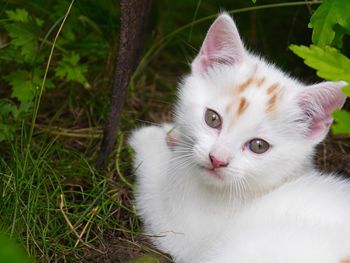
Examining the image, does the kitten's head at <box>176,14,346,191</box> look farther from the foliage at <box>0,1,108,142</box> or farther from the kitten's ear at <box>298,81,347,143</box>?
the foliage at <box>0,1,108,142</box>

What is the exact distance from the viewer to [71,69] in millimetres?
3209

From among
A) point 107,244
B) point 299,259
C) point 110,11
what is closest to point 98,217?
point 107,244

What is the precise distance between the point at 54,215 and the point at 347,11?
1.59 m

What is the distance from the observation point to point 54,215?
2.77 meters

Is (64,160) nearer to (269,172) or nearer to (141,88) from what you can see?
(141,88)

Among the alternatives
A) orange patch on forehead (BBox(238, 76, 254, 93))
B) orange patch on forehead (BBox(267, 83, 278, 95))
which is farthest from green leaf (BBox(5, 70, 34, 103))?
orange patch on forehead (BBox(267, 83, 278, 95))

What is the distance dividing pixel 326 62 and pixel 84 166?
1.59 m

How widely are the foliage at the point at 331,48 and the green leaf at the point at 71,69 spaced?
133cm

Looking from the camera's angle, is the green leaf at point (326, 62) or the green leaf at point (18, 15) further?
the green leaf at point (18, 15)

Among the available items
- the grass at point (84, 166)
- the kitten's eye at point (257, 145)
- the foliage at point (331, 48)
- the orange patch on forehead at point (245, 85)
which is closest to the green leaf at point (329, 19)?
the foliage at point (331, 48)

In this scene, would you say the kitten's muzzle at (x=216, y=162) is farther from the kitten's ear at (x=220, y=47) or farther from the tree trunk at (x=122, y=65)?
the tree trunk at (x=122, y=65)

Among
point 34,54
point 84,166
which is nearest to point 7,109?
point 34,54

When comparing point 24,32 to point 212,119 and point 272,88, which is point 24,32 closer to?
point 212,119

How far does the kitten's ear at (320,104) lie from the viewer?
7.67ft
